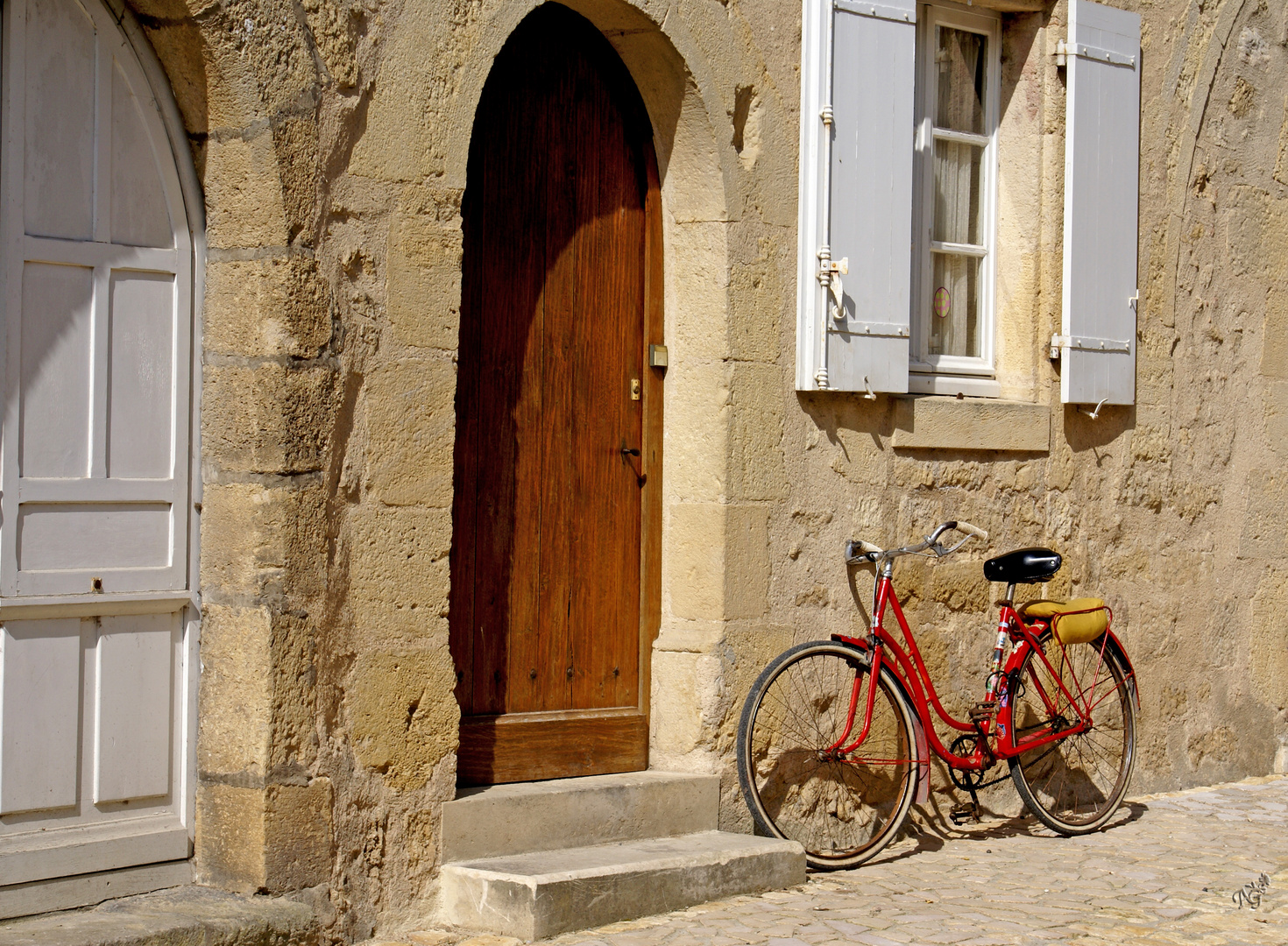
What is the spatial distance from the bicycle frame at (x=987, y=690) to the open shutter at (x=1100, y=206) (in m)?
1.10

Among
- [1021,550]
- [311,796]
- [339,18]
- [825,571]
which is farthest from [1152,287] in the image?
[311,796]

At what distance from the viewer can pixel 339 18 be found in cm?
397

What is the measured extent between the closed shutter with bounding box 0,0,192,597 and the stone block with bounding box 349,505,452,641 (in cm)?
47

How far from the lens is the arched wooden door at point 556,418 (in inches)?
181

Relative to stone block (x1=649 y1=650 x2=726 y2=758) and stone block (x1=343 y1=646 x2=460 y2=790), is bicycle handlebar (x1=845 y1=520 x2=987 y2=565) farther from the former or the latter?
stone block (x1=343 y1=646 x2=460 y2=790)

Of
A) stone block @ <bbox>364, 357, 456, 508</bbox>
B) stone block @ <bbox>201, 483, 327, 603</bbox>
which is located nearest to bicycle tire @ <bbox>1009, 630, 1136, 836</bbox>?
stone block @ <bbox>364, 357, 456, 508</bbox>

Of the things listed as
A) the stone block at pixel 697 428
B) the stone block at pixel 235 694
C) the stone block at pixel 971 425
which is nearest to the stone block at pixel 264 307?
the stone block at pixel 235 694

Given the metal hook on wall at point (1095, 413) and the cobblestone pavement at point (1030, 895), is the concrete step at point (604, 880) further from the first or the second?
the metal hook on wall at point (1095, 413)

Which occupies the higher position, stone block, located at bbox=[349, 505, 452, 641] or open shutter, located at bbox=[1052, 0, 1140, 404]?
open shutter, located at bbox=[1052, 0, 1140, 404]

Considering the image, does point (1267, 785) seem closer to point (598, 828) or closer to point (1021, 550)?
point (1021, 550)

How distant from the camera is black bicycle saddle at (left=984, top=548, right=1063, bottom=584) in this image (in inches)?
204

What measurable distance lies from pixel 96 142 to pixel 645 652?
237 centimetres

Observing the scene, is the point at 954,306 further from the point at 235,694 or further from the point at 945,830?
the point at 235,694

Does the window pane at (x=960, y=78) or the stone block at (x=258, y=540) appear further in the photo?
the window pane at (x=960, y=78)
